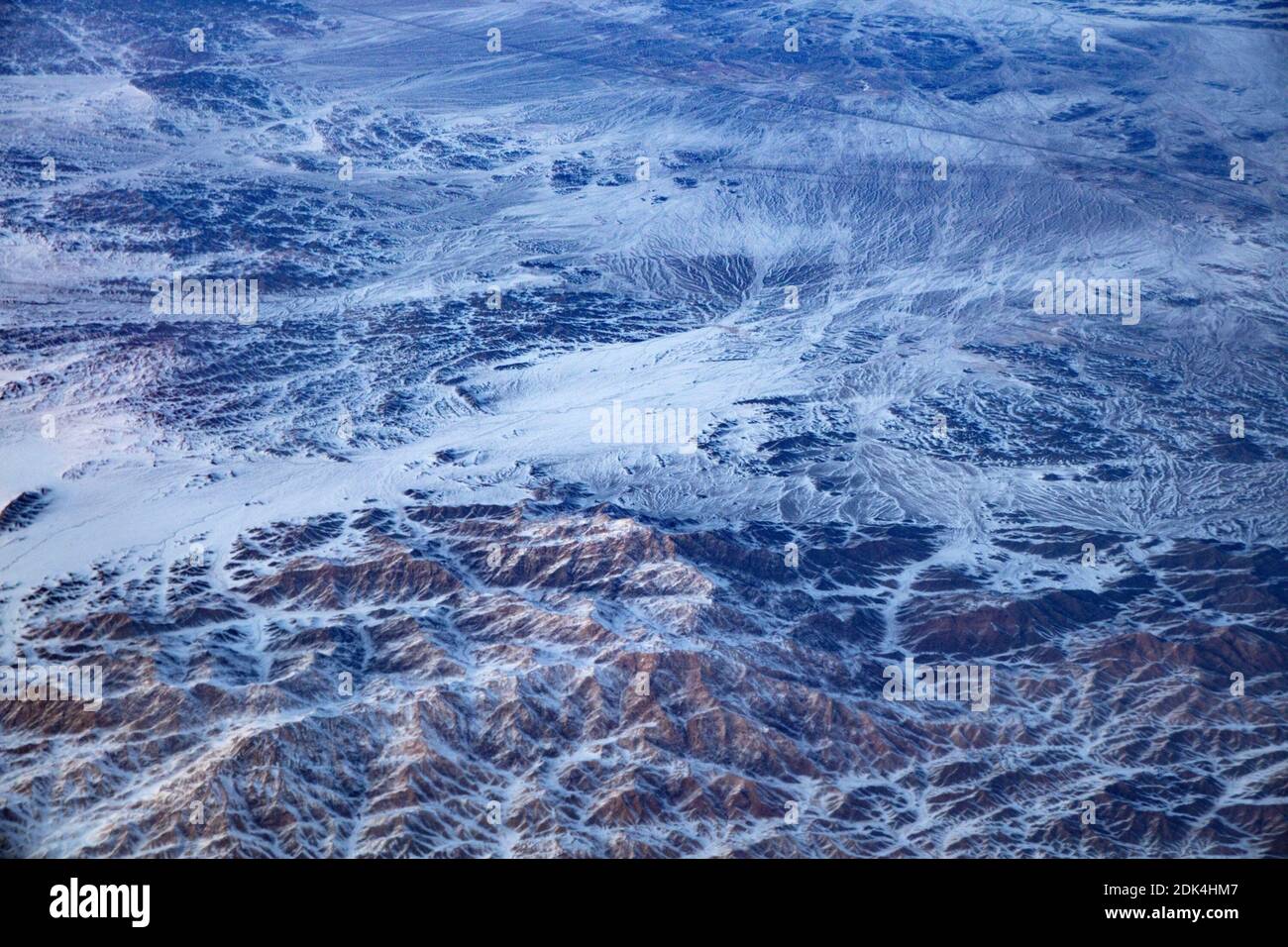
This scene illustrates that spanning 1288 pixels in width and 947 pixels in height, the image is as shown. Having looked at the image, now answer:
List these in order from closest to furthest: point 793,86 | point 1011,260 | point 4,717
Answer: point 4,717 < point 1011,260 < point 793,86

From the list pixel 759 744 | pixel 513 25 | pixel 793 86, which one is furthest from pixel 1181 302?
pixel 513 25

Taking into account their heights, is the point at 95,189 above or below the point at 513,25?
below

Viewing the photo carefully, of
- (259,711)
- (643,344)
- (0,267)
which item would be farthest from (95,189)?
(259,711)

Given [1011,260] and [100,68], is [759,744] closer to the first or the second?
[1011,260]

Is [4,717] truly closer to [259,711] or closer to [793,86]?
[259,711]

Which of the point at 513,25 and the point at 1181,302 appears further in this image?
the point at 513,25
